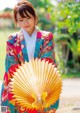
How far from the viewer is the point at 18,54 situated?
452 centimetres

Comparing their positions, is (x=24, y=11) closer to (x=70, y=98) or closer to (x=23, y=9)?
(x=23, y=9)

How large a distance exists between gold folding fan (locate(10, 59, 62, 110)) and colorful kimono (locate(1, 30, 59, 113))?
0.93 feet

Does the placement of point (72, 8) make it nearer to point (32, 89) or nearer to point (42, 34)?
point (42, 34)

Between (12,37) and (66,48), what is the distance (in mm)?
10727

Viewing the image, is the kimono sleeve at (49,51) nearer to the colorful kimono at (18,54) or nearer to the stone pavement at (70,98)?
the colorful kimono at (18,54)

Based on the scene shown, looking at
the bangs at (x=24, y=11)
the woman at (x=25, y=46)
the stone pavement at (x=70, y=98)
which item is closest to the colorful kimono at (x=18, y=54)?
the woman at (x=25, y=46)

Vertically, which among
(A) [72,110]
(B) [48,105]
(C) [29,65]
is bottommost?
(A) [72,110]

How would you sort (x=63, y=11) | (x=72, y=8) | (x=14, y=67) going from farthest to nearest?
(x=63, y=11)
(x=72, y=8)
(x=14, y=67)

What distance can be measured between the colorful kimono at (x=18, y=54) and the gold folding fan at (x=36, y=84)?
0.93 ft

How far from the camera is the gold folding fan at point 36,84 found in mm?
4070

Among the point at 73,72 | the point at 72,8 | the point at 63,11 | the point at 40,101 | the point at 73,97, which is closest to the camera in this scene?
the point at 40,101

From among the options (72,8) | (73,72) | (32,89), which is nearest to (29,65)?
(32,89)

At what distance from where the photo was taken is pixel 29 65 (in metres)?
4.19

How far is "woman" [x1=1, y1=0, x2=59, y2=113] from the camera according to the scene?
4465 mm
